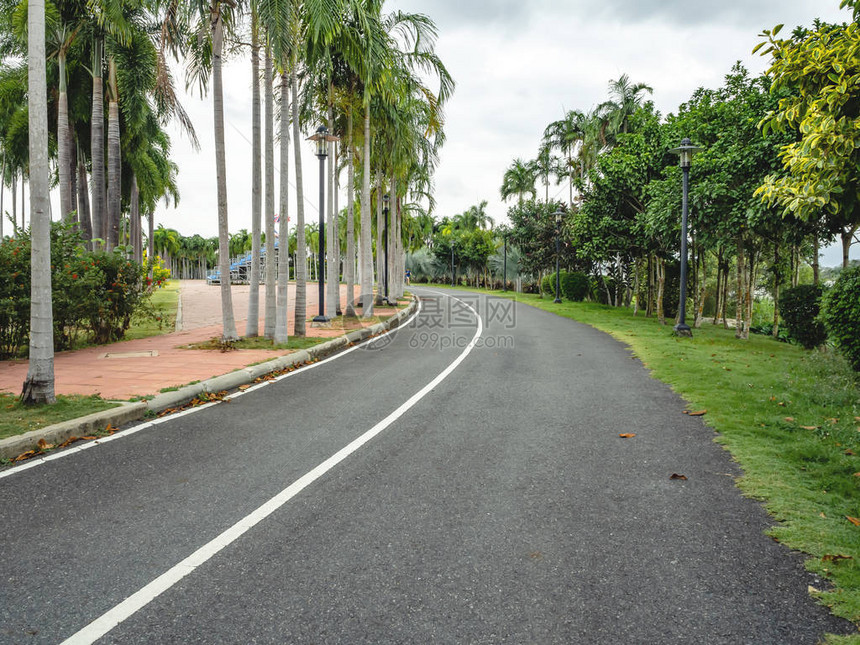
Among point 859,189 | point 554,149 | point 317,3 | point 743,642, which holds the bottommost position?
point 743,642

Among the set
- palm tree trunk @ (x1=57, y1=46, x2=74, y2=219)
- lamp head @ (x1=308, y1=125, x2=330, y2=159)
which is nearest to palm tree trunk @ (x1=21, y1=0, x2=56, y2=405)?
lamp head @ (x1=308, y1=125, x2=330, y2=159)

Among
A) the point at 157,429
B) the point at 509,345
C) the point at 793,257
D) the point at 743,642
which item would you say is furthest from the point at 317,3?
the point at 793,257

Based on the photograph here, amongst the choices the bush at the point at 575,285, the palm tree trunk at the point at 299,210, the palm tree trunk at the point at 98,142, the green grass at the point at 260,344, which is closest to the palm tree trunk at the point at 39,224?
the green grass at the point at 260,344

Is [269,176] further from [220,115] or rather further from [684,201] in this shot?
[684,201]

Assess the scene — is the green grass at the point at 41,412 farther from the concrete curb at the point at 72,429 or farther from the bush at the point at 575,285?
the bush at the point at 575,285

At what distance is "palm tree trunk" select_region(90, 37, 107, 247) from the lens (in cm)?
2030

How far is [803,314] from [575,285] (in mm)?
22598

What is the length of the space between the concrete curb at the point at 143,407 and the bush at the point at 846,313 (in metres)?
9.68

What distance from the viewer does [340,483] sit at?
15.6ft

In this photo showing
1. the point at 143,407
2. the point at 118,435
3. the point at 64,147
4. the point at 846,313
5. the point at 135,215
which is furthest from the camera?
the point at 135,215

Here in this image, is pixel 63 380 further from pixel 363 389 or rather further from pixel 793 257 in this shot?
pixel 793 257

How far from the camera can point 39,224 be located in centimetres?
679

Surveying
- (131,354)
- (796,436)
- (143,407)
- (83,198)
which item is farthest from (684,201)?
(83,198)

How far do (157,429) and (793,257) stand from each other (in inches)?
1196
